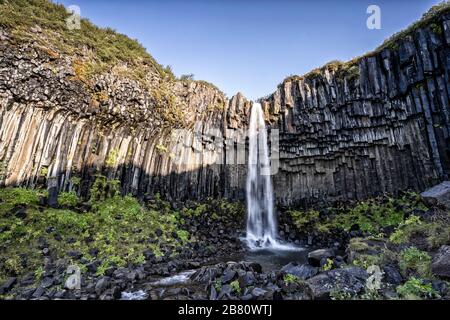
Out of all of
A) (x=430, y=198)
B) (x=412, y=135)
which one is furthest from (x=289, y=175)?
(x=430, y=198)

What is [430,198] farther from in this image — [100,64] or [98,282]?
[100,64]

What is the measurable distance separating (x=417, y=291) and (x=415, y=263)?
2.05m

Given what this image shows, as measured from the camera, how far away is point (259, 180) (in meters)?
23.4

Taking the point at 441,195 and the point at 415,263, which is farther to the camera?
the point at 441,195

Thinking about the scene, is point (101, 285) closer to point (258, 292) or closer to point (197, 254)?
point (258, 292)

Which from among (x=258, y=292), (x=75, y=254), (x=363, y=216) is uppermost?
(x=363, y=216)

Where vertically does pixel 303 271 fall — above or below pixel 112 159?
below

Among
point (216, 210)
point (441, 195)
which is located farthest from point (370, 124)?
point (216, 210)

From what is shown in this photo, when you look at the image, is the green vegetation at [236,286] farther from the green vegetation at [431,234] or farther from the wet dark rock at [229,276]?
the green vegetation at [431,234]

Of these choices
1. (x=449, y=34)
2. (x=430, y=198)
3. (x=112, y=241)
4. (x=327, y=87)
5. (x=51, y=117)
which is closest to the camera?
(x=112, y=241)

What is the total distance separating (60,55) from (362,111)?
2119 centimetres

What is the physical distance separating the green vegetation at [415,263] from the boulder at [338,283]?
1.22 metres

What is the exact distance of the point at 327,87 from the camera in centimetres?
2155

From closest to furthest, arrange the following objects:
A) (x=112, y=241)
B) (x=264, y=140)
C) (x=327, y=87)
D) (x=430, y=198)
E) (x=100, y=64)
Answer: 1. (x=112, y=241)
2. (x=430, y=198)
3. (x=100, y=64)
4. (x=327, y=87)
5. (x=264, y=140)
